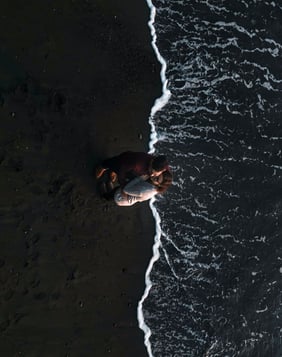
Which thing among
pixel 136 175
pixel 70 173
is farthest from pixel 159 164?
pixel 70 173

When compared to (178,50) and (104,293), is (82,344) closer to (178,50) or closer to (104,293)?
(104,293)

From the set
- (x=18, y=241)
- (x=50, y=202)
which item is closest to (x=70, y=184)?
(x=50, y=202)

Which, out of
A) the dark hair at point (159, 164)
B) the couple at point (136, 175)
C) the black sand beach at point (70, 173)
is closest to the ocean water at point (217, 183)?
the black sand beach at point (70, 173)

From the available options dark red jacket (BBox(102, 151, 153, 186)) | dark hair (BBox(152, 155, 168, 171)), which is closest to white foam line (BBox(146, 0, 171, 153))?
dark red jacket (BBox(102, 151, 153, 186))

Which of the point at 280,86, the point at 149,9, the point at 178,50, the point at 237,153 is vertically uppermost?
the point at 149,9

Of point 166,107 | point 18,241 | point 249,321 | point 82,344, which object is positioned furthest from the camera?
point 249,321

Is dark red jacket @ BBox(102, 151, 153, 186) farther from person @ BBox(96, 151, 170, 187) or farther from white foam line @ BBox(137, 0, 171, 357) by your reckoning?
white foam line @ BBox(137, 0, 171, 357)

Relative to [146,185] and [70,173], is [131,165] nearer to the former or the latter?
[146,185]
